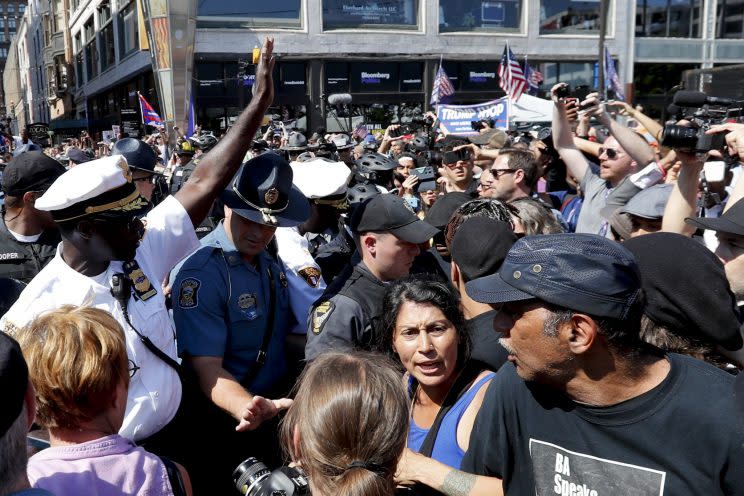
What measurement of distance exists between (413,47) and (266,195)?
28.1m

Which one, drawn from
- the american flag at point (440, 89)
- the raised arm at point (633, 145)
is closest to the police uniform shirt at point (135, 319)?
the raised arm at point (633, 145)

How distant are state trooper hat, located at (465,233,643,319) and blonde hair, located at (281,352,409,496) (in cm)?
45

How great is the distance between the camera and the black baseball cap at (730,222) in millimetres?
2994

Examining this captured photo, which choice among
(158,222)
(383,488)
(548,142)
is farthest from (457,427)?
(548,142)

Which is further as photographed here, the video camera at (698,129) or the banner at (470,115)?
the banner at (470,115)

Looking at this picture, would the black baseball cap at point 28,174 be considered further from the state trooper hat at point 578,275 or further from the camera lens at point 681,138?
the camera lens at point 681,138

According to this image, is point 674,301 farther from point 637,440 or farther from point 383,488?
point 383,488

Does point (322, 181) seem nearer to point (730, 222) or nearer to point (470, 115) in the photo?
point (730, 222)

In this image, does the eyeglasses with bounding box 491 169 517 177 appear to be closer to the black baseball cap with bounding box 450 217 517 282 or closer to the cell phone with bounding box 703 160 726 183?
the cell phone with bounding box 703 160 726 183

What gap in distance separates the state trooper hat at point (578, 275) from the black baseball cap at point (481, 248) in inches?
35.5

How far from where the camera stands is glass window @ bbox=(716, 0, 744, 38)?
3406 centimetres

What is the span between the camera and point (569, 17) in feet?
105

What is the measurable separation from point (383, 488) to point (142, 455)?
76 cm

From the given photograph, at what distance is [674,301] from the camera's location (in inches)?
90.7
